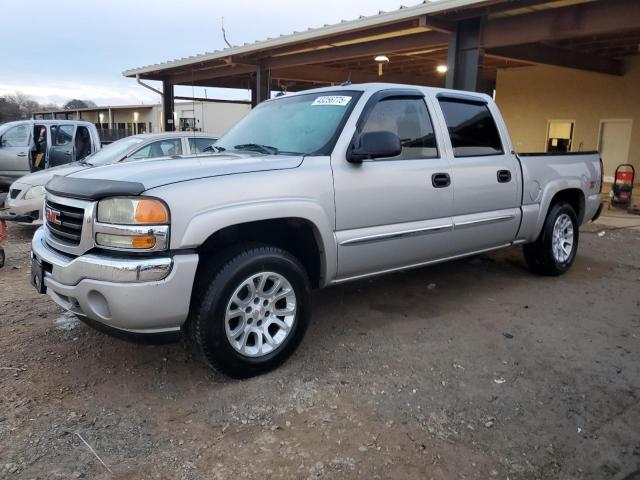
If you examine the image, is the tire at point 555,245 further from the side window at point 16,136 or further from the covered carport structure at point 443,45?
the side window at point 16,136

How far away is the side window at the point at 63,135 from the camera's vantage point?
1122 centimetres

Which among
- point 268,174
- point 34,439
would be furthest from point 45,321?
point 268,174

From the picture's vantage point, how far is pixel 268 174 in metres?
3.37

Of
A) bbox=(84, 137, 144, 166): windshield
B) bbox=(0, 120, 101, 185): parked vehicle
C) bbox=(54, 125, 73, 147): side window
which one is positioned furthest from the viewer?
bbox=(54, 125, 73, 147): side window

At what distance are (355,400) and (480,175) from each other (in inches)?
98.2

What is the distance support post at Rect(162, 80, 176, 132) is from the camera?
18.4 metres

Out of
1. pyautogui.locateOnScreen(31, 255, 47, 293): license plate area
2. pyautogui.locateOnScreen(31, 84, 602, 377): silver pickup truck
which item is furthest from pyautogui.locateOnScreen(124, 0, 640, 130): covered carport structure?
pyautogui.locateOnScreen(31, 255, 47, 293): license plate area

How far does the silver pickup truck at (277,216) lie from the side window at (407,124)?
0.5 inches

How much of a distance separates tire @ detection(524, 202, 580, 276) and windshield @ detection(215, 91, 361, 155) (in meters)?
2.85

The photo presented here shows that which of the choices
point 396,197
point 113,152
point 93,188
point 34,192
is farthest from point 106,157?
point 396,197

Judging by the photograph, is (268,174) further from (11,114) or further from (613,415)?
(11,114)

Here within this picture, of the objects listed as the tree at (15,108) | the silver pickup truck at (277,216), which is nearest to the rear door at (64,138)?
the silver pickup truck at (277,216)

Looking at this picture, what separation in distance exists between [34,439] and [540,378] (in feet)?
9.98

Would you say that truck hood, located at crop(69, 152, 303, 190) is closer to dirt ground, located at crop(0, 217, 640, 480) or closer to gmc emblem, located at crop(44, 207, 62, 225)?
gmc emblem, located at crop(44, 207, 62, 225)
